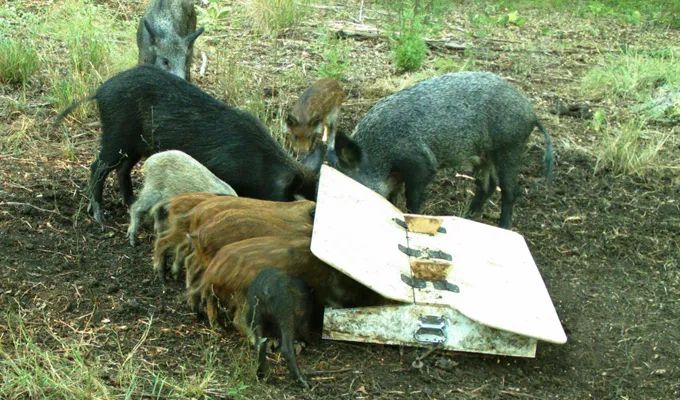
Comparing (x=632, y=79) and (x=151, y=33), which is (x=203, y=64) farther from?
(x=632, y=79)

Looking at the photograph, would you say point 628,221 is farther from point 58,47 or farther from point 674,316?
point 58,47

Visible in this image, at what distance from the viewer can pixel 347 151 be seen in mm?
6492

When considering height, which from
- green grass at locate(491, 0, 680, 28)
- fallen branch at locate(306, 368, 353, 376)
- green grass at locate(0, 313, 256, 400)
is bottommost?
fallen branch at locate(306, 368, 353, 376)

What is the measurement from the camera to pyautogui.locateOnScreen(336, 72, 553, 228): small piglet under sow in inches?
257

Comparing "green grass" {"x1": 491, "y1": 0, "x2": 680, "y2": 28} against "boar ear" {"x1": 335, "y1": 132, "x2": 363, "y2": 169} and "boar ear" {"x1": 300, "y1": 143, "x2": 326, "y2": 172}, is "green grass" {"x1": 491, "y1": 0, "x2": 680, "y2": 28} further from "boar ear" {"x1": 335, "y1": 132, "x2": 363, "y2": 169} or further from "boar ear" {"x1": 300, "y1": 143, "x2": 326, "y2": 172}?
"boar ear" {"x1": 335, "y1": 132, "x2": 363, "y2": 169}

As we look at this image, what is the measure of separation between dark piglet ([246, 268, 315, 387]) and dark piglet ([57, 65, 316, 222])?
1483 millimetres

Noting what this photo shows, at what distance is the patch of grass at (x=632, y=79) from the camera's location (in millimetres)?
9188

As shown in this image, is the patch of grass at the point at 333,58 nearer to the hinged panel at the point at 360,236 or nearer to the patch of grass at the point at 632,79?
the patch of grass at the point at 632,79

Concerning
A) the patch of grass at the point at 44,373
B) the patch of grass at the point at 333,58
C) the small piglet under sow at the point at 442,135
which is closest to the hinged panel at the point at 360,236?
the small piglet under sow at the point at 442,135

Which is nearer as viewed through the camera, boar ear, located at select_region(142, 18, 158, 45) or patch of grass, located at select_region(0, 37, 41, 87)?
patch of grass, located at select_region(0, 37, 41, 87)

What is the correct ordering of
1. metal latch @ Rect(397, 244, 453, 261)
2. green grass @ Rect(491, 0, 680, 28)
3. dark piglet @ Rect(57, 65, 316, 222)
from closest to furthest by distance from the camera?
metal latch @ Rect(397, 244, 453, 261), dark piglet @ Rect(57, 65, 316, 222), green grass @ Rect(491, 0, 680, 28)

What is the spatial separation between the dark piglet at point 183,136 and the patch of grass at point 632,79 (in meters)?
4.16

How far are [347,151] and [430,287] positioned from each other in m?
1.87

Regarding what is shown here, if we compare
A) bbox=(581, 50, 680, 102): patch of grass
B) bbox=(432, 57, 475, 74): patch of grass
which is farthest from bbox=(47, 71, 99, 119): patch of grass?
bbox=(581, 50, 680, 102): patch of grass
